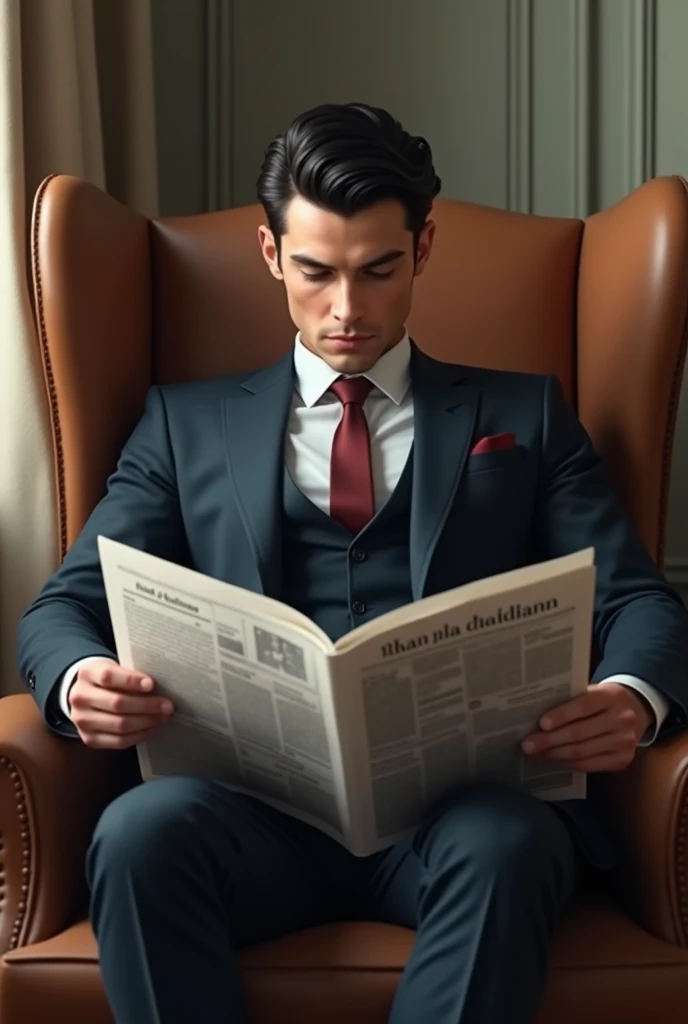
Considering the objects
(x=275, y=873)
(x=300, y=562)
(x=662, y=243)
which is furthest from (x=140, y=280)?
(x=275, y=873)

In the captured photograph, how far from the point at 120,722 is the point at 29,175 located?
103cm

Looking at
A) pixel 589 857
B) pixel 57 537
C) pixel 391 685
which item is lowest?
pixel 589 857

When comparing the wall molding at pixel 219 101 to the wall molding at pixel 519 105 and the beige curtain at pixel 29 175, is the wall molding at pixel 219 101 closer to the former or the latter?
the beige curtain at pixel 29 175

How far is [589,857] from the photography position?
4.43 feet

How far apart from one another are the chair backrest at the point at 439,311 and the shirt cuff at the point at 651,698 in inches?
15.6

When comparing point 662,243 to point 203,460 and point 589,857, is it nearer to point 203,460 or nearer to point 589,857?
point 203,460

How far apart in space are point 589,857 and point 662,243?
789mm

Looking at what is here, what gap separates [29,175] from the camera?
76.7 inches

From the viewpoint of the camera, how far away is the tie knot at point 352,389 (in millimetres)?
1598

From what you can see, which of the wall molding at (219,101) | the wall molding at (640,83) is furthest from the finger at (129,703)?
the wall molding at (640,83)

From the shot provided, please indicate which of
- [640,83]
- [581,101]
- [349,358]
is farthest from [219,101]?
[349,358]

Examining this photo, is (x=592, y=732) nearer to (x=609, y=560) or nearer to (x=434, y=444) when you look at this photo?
(x=609, y=560)

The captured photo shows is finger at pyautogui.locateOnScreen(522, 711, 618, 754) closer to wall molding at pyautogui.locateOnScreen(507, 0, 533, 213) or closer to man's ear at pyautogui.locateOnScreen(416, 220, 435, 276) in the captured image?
man's ear at pyautogui.locateOnScreen(416, 220, 435, 276)

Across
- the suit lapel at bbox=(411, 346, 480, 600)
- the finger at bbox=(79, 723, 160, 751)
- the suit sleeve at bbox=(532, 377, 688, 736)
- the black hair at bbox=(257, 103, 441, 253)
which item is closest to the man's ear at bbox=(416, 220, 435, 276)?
the black hair at bbox=(257, 103, 441, 253)
